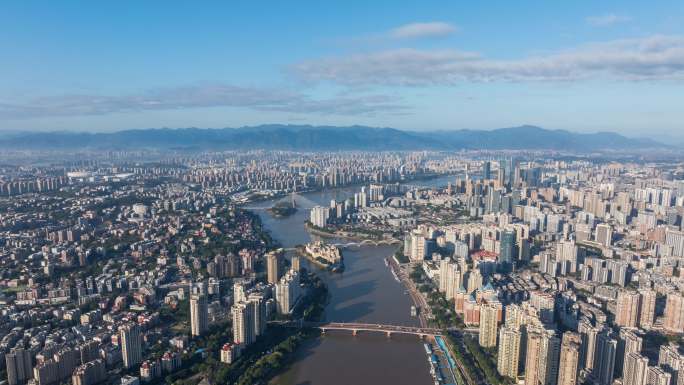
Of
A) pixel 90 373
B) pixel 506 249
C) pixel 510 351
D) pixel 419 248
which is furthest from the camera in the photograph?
pixel 419 248

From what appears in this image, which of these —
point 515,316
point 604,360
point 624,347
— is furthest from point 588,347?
point 515,316

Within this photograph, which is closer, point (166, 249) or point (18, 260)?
Answer: point (18, 260)

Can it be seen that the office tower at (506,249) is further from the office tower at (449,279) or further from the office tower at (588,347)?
the office tower at (588,347)

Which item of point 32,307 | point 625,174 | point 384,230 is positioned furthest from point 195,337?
point 625,174

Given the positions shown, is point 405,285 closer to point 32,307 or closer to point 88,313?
point 88,313

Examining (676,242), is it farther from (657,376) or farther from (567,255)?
(657,376)
